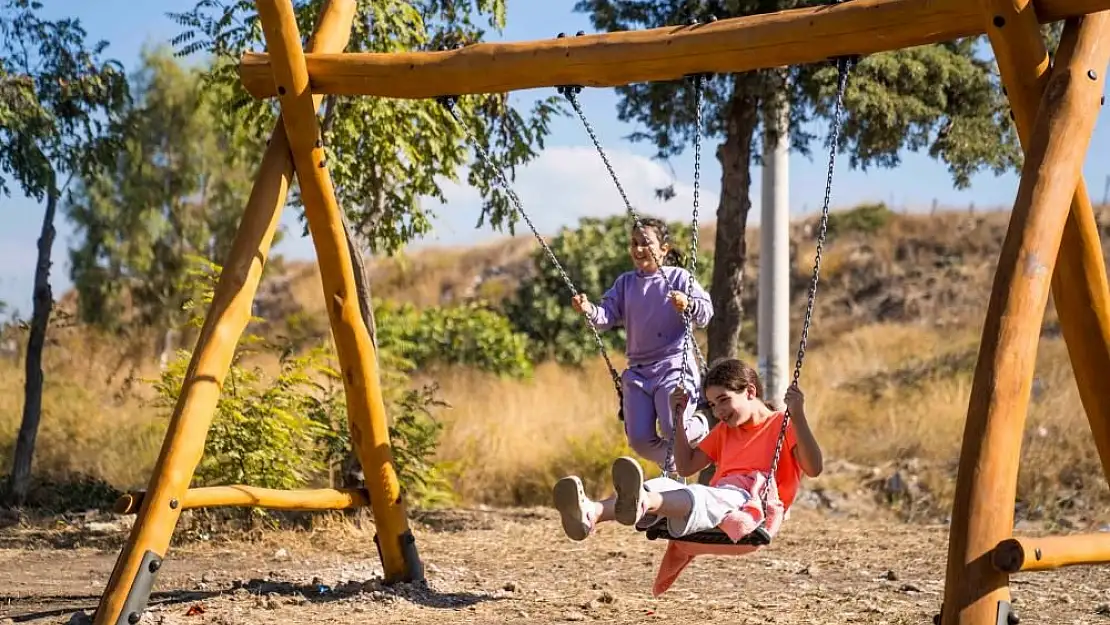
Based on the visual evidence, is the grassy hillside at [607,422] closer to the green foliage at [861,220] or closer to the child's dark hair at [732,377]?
the child's dark hair at [732,377]

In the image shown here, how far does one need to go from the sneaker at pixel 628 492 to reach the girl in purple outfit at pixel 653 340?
4.21 ft

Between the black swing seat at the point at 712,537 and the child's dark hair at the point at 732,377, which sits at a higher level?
the child's dark hair at the point at 732,377

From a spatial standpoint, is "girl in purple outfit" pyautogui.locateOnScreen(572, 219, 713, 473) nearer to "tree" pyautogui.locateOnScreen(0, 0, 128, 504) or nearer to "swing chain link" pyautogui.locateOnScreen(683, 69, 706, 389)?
"swing chain link" pyautogui.locateOnScreen(683, 69, 706, 389)

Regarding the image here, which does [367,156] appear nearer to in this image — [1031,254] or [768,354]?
[768,354]

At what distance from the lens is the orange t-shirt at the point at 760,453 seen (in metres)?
5.03

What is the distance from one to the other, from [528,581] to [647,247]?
2.09 metres

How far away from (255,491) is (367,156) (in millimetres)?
3417

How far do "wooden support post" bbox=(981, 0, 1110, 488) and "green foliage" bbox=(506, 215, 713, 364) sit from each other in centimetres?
1237

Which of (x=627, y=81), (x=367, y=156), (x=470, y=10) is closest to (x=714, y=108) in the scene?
(x=470, y=10)

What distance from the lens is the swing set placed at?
4000 millimetres

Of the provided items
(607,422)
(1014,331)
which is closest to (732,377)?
(1014,331)

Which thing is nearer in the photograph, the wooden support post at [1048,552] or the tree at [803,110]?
the wooden support post at [1048,552]

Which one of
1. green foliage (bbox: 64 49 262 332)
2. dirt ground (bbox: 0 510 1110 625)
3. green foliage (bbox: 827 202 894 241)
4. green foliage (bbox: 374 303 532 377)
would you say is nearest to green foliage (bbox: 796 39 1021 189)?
dirt ground (bbox: 0 510 1110 625)

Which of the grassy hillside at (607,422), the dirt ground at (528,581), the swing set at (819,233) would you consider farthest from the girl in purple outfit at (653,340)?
the grassy hillside at (607,422)
